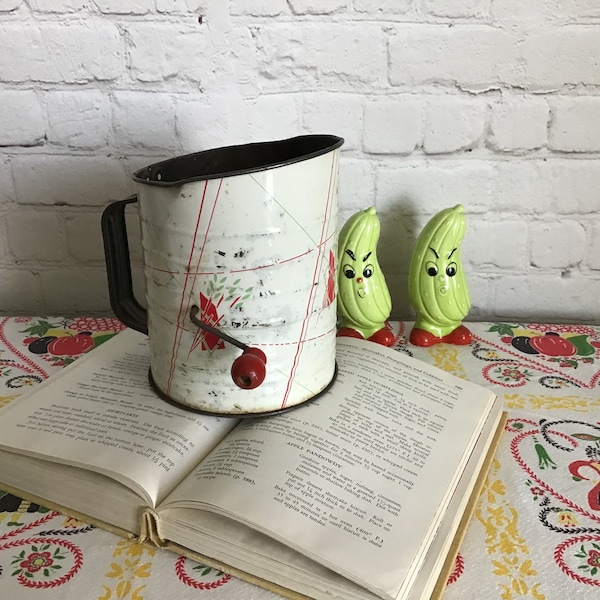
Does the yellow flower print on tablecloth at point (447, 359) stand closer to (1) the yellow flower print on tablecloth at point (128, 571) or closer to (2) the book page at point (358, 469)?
(2) the book page at point (358, 469)

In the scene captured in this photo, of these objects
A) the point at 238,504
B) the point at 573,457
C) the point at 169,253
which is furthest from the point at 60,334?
the point at 573,457

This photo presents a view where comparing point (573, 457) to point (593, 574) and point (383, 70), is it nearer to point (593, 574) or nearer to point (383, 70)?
point (593, 574)

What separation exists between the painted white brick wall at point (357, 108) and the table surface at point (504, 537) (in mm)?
228

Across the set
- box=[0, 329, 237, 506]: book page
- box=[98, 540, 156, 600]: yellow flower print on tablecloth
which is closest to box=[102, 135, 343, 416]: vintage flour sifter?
box=[0, 329, 237, 506]: book page

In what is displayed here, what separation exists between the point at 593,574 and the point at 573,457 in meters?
0.14

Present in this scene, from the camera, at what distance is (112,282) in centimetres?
63

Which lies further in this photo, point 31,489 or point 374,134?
point 374,134

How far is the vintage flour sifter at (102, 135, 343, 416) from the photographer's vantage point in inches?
20.6

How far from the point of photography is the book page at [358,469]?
17.4 inches

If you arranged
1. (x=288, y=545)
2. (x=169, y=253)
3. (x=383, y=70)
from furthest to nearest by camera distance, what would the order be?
(x=383, y=70) → (x=169, y=253) → (x=288, y=545)

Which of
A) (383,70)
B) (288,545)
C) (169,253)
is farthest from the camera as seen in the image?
(383,70)

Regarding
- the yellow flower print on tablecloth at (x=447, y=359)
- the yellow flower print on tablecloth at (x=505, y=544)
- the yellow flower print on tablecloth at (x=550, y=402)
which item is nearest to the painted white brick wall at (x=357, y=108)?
the yellow flower print on tablecloth at (x=447, y=359)

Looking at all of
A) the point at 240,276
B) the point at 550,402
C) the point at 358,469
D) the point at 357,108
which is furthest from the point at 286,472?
the point at 357,108

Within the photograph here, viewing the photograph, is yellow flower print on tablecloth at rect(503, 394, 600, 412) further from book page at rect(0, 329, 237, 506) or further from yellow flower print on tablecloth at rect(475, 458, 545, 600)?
book page at rect(0, 329, 237, 506)
